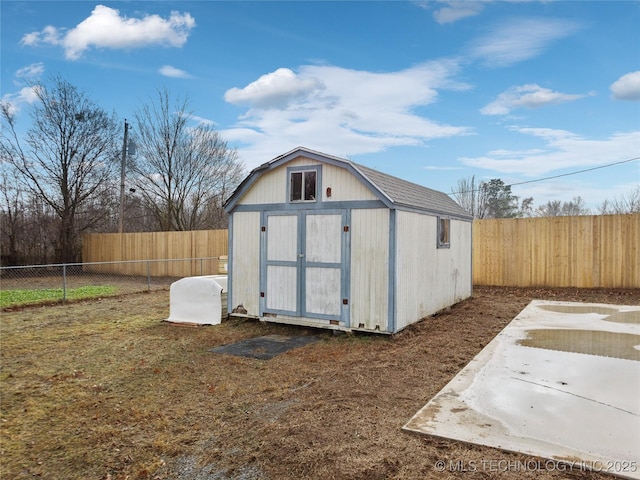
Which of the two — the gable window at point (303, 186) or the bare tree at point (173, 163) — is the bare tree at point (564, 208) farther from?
the gable window at point (303, 186)

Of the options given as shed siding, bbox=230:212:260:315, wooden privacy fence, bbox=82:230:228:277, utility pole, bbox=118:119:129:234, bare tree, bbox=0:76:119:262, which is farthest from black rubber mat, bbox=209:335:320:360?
bare tree, bbox=0:76:119:262

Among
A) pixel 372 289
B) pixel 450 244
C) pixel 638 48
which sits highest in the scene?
pixel 638 48

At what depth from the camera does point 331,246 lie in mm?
6336

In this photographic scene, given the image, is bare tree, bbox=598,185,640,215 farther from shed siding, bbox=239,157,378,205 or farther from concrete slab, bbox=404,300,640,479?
shed siding, bbox=239,157,378,205

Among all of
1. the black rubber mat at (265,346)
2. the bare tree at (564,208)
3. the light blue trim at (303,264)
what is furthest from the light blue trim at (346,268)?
the bare tree at (564,208)

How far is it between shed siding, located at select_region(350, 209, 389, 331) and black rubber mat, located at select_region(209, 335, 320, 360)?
0.81 meters

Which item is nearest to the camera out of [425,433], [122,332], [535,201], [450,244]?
[425,433]

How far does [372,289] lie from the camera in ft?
19.7

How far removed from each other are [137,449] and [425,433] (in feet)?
6.35

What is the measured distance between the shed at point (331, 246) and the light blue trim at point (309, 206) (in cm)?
2

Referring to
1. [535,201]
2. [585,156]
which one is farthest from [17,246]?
[535,201]

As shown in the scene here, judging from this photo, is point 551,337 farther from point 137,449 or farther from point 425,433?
point 137,449

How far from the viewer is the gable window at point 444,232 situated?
7.66 meters

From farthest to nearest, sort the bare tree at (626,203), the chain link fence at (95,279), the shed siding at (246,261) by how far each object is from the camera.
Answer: the bare tree at (626,203)
the chain link fence at (95,279)
the shed siding at (246,261)
